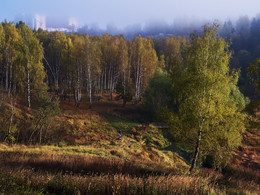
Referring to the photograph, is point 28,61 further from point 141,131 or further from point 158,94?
point 158,94

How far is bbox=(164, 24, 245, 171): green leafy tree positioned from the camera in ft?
26.2

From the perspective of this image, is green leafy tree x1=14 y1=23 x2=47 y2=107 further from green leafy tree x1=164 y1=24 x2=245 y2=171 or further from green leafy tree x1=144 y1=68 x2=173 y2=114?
green leafy tree x1=164 y1=24 x2=245 y2=171

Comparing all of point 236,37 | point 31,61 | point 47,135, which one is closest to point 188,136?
point 47,135

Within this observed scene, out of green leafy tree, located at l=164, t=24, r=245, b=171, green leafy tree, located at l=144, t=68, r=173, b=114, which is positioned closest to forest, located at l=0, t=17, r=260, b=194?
green leafy tree, located at l=164, t=24, r=245, b=171

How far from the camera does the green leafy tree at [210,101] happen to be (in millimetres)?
7973

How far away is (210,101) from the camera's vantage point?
8.09m

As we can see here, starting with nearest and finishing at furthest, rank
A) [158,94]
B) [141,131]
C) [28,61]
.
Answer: [141,131]
[28,61]
[158,94]

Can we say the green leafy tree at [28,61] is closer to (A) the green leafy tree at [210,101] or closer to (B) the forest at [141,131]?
(B) the forest at [141,131]

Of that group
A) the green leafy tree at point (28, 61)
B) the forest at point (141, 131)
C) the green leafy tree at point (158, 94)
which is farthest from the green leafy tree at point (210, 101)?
the green leafy tree at point (28, 61)

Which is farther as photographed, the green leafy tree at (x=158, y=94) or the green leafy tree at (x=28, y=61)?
the green leafy tree at (x=158, y=94)

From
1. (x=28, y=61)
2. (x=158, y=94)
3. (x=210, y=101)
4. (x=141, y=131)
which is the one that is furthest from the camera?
(x=158, y=94)

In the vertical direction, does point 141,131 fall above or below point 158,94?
below

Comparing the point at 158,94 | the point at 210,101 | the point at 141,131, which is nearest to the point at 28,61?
the point at 141,131

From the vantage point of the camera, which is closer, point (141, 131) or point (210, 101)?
point (210, 101)
